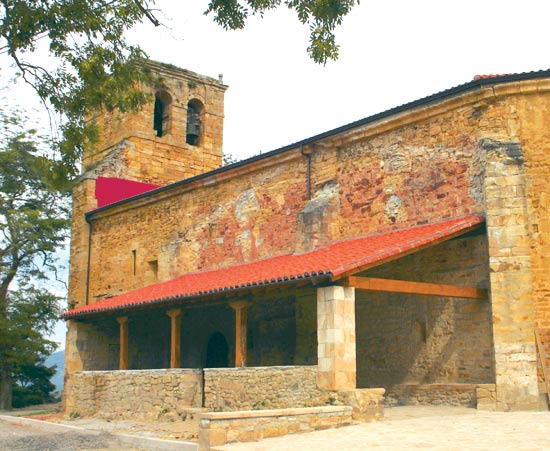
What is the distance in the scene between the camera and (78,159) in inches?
397

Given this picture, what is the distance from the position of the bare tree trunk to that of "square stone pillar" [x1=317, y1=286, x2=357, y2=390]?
1456 centimetres

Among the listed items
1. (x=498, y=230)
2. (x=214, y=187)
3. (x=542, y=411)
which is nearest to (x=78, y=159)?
(x=498, y=230)

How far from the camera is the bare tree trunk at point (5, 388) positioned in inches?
907

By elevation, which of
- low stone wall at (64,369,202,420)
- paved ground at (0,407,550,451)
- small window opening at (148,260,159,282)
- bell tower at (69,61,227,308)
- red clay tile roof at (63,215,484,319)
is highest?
bell tower at (69,61,227,308)

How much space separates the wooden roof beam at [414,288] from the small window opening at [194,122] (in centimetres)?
1610

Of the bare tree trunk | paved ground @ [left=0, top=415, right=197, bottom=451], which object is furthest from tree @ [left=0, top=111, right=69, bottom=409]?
paved ground @ [left=0, top=415, right=197, bottom=451]

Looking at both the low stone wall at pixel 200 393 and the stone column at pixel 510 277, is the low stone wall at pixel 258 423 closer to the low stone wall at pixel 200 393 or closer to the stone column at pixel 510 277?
the low stone wall at pixel 200 393

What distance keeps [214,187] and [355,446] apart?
11556 mm

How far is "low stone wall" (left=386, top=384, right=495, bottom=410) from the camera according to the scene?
1216 centimetres

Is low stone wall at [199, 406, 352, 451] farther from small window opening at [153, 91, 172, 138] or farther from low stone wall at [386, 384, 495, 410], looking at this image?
small window opening at [153, 91, 172, 138]

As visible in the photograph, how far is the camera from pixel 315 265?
12.7 metres

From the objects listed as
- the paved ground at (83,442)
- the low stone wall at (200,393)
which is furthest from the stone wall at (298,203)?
the paved ground at (83,442)

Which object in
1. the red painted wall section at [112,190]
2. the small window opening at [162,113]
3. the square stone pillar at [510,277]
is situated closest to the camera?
the square stone pillar at [510,277]

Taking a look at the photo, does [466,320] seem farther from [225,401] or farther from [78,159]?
[78,159]
